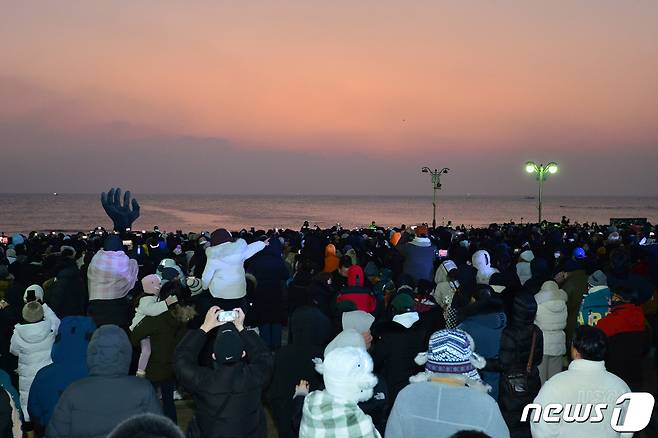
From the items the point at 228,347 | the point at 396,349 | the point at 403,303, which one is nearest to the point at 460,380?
the point at 228,347

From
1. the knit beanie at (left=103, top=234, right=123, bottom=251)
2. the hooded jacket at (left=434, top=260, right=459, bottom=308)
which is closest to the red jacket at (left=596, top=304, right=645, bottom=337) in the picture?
the hooded jacket at (left=434, top=260, right=459, bottom=308)

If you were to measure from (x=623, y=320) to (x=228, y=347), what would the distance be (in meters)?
4.54

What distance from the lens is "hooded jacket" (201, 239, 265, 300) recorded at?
7.20 meters

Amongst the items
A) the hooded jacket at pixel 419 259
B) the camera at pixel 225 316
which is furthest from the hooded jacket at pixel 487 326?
the hooded jacket at pixel 419 259

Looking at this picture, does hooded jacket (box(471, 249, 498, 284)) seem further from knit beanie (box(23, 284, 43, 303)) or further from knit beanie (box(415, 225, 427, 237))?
knit beanie (box(23, 284, 43, 303))

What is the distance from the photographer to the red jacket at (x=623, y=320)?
6.49 meters

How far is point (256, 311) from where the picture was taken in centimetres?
925

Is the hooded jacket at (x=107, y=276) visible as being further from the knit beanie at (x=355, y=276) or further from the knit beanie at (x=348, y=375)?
the knit beanie at (x=348, y=375)

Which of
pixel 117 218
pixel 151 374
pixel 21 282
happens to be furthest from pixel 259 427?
pixel 117 218

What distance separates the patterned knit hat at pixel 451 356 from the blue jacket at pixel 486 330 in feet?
7.40

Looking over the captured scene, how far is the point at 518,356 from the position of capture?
18.2ft

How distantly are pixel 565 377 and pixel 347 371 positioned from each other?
1.43m

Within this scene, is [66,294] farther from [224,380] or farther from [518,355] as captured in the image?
[518,355]

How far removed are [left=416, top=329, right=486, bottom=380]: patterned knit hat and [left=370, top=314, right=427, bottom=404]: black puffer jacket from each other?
6.98ft
